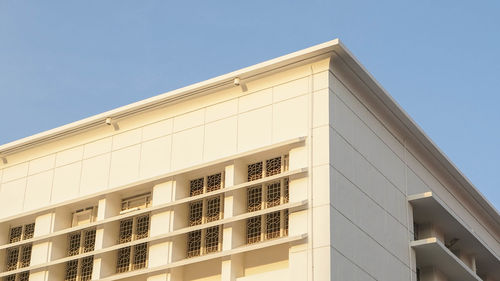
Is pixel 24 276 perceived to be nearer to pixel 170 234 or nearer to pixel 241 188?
pixel 170 234

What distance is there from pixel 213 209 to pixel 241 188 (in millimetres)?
1443

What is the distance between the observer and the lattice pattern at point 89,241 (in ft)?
118

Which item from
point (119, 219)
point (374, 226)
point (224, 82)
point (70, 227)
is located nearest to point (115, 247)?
point (119, 219)

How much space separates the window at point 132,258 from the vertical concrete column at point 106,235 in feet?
0.81

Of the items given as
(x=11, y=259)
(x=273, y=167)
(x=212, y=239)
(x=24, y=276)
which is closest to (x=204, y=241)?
(x=212, y=239)

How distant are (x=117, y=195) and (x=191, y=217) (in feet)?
10.4

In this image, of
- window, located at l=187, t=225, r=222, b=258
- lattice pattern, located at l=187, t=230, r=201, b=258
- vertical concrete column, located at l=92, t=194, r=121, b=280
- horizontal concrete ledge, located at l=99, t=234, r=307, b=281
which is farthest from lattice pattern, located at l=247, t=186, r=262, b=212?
vertical concrete column, located at l=92, t=194, r=121, b=280

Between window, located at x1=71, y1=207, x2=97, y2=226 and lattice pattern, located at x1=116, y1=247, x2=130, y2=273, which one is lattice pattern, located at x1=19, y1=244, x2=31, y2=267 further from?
lattice pattern, located at x1=116, y1=247, x2=130, y2=273

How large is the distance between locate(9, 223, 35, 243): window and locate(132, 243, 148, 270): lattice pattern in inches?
201

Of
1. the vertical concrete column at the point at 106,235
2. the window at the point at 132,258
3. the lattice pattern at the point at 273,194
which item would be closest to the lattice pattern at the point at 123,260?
the window at the point at 132,258

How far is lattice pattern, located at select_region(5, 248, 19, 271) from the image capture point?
124 ft

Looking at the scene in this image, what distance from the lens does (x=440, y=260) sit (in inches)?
1474

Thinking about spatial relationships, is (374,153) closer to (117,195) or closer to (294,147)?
(294,147)

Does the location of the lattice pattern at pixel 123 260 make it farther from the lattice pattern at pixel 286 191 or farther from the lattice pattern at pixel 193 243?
the lattice pattern at pixel 286 191
